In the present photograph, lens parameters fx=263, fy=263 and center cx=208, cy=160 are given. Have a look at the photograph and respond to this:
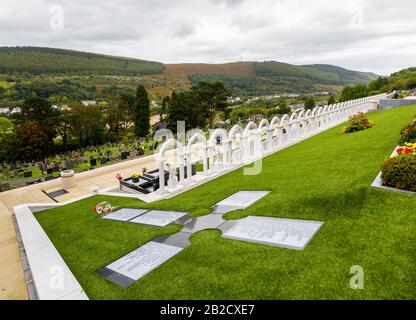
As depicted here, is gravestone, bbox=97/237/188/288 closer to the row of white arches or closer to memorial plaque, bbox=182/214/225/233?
memorial plaque, bbox=182/214/225/233

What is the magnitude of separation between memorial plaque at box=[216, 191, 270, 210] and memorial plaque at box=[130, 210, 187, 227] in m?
1.48

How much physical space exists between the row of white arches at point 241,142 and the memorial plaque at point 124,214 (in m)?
2.20

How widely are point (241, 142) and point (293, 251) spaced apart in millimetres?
10342

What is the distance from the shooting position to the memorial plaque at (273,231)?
5688 mm

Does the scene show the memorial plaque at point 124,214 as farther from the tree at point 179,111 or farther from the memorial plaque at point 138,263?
the tree at point 179,111

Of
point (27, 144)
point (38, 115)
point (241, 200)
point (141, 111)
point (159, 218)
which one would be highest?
point (141, 111)

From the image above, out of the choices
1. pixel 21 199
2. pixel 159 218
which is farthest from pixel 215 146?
pixel 21 199

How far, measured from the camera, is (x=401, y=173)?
6.66 m

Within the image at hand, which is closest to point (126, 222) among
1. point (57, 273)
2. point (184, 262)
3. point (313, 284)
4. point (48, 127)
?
point (57, 273)

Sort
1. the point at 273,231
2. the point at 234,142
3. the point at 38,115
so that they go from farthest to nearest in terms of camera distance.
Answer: the point at 38,115 < the point at 234,142 < the point at 273,231

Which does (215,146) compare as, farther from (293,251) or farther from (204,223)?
(293,251)

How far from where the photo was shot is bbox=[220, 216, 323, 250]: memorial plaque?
18.7ft
